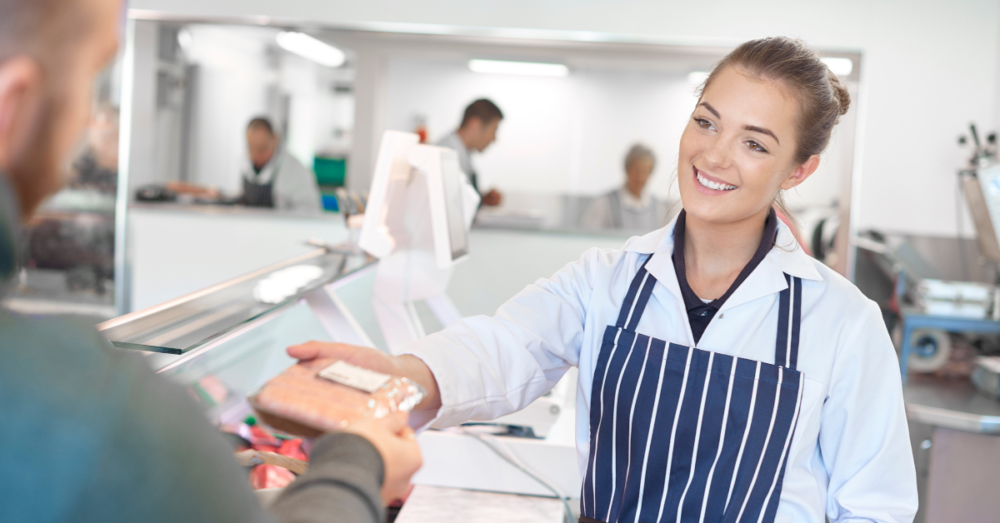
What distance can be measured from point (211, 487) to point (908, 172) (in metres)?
4.77

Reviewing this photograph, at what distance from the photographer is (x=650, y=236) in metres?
1.34

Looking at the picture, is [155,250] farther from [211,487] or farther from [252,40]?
[211,487]

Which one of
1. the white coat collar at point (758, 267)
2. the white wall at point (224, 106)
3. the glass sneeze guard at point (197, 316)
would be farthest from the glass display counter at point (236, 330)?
the white wall at point (224, 106)

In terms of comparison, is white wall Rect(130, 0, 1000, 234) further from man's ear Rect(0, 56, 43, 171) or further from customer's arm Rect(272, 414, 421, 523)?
man's ear Rect(0, 56, 43, 171)

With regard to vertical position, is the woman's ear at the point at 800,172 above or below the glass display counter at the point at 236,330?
above

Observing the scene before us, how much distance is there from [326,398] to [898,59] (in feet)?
15.1

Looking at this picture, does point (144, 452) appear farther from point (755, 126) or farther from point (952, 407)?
point (952, 407)

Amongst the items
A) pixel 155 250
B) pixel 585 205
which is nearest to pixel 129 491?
pixel 585 205

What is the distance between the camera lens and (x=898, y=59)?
435cm

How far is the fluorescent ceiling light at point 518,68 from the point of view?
4.76 meters

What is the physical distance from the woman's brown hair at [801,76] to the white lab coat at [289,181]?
4002 mm

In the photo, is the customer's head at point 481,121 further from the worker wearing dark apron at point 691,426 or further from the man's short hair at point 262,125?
the worker wearing dark apron at point 691,426

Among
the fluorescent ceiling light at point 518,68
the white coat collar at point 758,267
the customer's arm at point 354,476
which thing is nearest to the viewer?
the customer's arm at point 354,476

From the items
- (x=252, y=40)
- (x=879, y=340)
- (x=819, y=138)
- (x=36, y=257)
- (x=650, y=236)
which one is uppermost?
(x=252, y=40)
